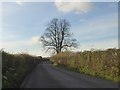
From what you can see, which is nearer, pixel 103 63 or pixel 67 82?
pixel 67 82

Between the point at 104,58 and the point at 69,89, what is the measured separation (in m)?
11.1

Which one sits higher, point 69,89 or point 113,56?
point 113,56

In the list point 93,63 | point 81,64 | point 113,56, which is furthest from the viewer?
point 81,64

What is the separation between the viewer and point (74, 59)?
39.9 metres

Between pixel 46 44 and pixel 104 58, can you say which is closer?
pixel 104 58

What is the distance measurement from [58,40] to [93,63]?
207 ft

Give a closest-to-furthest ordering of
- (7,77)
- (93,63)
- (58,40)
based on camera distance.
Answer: (7,77)
(93,63)
(58,40)

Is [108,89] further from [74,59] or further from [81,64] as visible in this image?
[74,59]

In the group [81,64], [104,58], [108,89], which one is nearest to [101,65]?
[104,58]

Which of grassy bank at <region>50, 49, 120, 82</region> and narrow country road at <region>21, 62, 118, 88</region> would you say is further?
grassy bank at <region>50, 49, 120, 82</region>

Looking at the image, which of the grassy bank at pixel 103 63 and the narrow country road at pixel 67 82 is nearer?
the narrow country road at pixel 67 82

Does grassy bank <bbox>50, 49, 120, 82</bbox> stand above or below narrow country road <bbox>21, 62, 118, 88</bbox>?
above

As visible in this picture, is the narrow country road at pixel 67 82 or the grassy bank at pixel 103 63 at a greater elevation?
the grassy bank at pixel 103 63

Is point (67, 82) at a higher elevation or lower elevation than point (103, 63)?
lower
